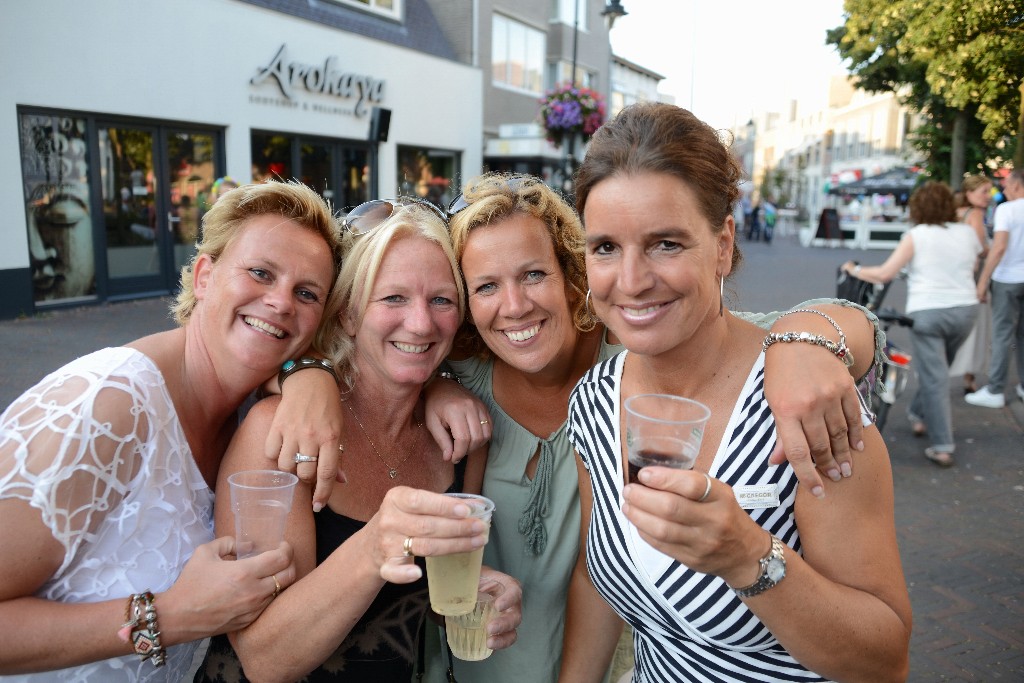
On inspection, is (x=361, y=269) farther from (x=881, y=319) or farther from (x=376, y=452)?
(x=881, y=319)

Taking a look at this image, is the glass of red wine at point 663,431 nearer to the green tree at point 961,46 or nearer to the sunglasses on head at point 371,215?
the sunglasses on head at point 371,215

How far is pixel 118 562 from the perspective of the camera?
179 cm

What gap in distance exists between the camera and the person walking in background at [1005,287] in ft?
25.3

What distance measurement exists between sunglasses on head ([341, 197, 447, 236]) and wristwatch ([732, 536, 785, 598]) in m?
1.56

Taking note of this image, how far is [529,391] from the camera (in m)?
2.68

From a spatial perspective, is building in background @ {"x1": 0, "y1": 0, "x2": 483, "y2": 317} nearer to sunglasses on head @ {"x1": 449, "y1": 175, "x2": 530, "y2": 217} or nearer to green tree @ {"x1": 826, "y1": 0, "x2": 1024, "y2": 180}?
green tree @ {"x1": 826, "y1": 0, "x2": 1024, "y2": 180}

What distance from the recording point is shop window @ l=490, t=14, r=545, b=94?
77.3 feet

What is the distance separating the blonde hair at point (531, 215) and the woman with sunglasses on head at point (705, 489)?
591mm

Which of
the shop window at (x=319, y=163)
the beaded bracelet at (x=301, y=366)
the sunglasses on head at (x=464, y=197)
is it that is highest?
the shop window at (x=319, y=163)

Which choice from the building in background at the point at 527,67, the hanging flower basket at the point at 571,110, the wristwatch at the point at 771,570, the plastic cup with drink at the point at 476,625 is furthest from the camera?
the building in background at the point at 527,67

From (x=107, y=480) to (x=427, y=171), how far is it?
64.1ft

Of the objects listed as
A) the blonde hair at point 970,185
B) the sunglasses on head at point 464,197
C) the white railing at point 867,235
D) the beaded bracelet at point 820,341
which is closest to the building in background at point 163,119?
the blonde hair at point 970,185

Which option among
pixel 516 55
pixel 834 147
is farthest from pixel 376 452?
pixel 834 147

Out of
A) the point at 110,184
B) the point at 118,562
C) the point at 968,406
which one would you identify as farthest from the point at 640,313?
the point at 110,184
